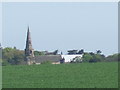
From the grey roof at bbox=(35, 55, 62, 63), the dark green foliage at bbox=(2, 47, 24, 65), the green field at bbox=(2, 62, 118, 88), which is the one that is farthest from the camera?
the grey roof at bbox=(35, 55, 62, 63)

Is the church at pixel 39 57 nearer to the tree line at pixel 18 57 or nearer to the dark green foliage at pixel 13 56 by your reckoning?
the tree line at pixel 18 57

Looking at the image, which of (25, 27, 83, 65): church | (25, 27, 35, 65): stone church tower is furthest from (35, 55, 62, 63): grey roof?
(25, 27, 35, 65): stone church tower

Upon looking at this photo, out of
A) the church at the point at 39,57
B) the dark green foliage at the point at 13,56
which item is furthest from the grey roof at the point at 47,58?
the dark green foliage at the point at 13,56

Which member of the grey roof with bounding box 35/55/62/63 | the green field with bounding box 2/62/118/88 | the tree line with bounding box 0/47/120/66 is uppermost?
the green field with bounding box 2/62/118/88

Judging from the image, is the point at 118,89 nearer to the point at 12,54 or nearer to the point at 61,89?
the point at 61,89

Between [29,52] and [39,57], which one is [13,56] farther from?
[29,52]

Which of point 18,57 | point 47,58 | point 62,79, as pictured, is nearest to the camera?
point 62,79

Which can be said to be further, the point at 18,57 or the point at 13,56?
the point at 18,57

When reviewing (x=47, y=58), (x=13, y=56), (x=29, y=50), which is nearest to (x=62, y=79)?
(x=13, y=56)

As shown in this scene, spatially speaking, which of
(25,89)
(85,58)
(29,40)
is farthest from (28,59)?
(25,89)

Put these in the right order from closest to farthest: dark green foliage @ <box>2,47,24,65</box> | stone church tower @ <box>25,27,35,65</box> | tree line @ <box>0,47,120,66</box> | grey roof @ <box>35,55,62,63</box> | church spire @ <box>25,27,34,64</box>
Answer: tree line @ <box>0,47,120,66</box> → dark green foliage @ <box>2,47,24,65</box> → stone church tower @ <box>25,27,35,65</box> → grey roof @ <box>35,55,62,63</box> → church spire @ <box>25,27,34,64</box>

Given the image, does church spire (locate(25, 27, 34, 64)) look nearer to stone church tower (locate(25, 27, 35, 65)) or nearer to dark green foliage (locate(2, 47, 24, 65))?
stone church tower (locate(25, 27, 35, 65))

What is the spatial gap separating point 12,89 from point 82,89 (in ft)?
8.12

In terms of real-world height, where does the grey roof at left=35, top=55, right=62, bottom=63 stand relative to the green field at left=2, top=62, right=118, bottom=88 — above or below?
below
